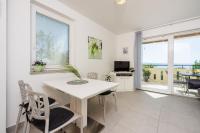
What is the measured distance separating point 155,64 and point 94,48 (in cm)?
291

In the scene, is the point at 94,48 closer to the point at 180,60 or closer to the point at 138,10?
the point at 138,10

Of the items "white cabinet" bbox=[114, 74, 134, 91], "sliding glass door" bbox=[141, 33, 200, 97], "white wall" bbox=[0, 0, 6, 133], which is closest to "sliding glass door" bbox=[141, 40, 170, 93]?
"sliding glass door" bbox=[141, 33, 200, 97]

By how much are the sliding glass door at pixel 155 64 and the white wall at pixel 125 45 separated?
1.60 ft

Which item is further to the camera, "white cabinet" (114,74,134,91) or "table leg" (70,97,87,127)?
"white cabinet" (114,74,134,91)

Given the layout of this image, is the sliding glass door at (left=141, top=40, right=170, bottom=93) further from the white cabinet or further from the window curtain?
the white cabinet

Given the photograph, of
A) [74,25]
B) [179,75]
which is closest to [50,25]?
[74,25]

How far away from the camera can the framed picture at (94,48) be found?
294 centimetres

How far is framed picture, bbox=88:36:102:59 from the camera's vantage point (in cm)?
294

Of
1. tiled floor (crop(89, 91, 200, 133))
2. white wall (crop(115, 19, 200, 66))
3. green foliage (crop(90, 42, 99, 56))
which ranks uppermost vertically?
white wall (crop(115, 19, 200, 66))

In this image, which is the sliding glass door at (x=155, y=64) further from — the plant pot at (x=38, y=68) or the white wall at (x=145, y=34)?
the plant pot at (x=38, y=68)

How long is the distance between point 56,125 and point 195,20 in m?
4.16

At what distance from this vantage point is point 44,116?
849 mm

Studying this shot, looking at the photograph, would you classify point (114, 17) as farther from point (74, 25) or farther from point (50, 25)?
point (50, 25)

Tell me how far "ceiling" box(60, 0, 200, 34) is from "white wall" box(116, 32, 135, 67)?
0.89 metres
